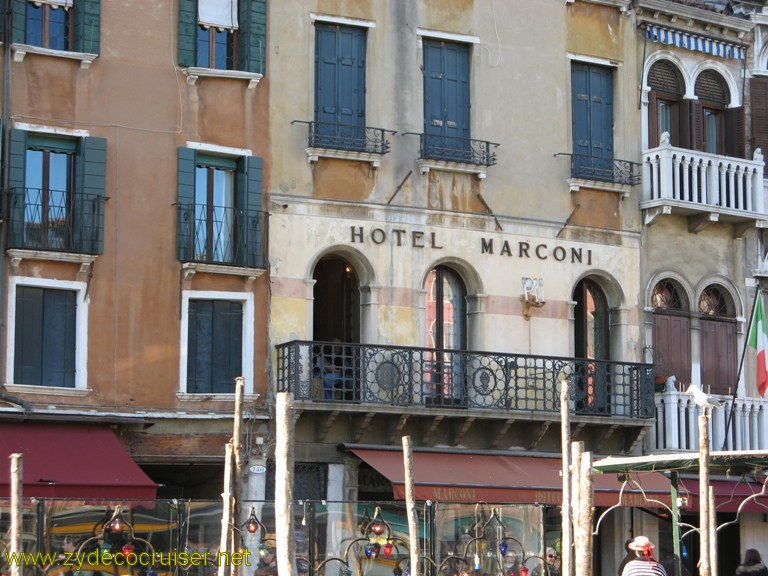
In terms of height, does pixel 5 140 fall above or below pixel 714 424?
above

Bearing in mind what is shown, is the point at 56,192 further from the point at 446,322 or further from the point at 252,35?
the point at 446,322

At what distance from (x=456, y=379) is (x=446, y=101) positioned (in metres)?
4.65

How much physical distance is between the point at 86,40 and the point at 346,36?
4490 mm

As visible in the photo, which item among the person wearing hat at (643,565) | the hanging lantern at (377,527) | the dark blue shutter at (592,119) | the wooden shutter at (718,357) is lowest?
the person wearing hat at (643,565)

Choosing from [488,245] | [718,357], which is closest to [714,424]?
[718,357]

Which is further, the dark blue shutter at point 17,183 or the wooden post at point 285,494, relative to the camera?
the dark blue shutter at point 17,183

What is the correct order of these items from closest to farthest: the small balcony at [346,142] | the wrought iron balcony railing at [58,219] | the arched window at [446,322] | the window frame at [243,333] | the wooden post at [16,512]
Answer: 1. the wooden post at [16,512]
2. the wrought iron balcony railing at [58,219]
3. the window frame at [243,333]
4. the small balcony at [346,142]
5. the arched window at [446,322]

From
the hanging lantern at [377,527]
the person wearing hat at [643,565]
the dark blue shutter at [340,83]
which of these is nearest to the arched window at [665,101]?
the dark blue shutter at [340,83]

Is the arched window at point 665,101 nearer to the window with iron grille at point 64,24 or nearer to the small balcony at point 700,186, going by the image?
the small balcony at point 700,186

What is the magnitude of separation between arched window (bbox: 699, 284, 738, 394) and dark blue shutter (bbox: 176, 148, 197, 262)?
9.86 metres

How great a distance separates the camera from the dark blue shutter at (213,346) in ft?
85.5

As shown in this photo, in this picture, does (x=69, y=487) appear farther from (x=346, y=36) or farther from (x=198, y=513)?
(x=346, y=36)

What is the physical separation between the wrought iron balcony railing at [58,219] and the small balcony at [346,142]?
3.65 m

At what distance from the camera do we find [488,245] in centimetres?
2853
